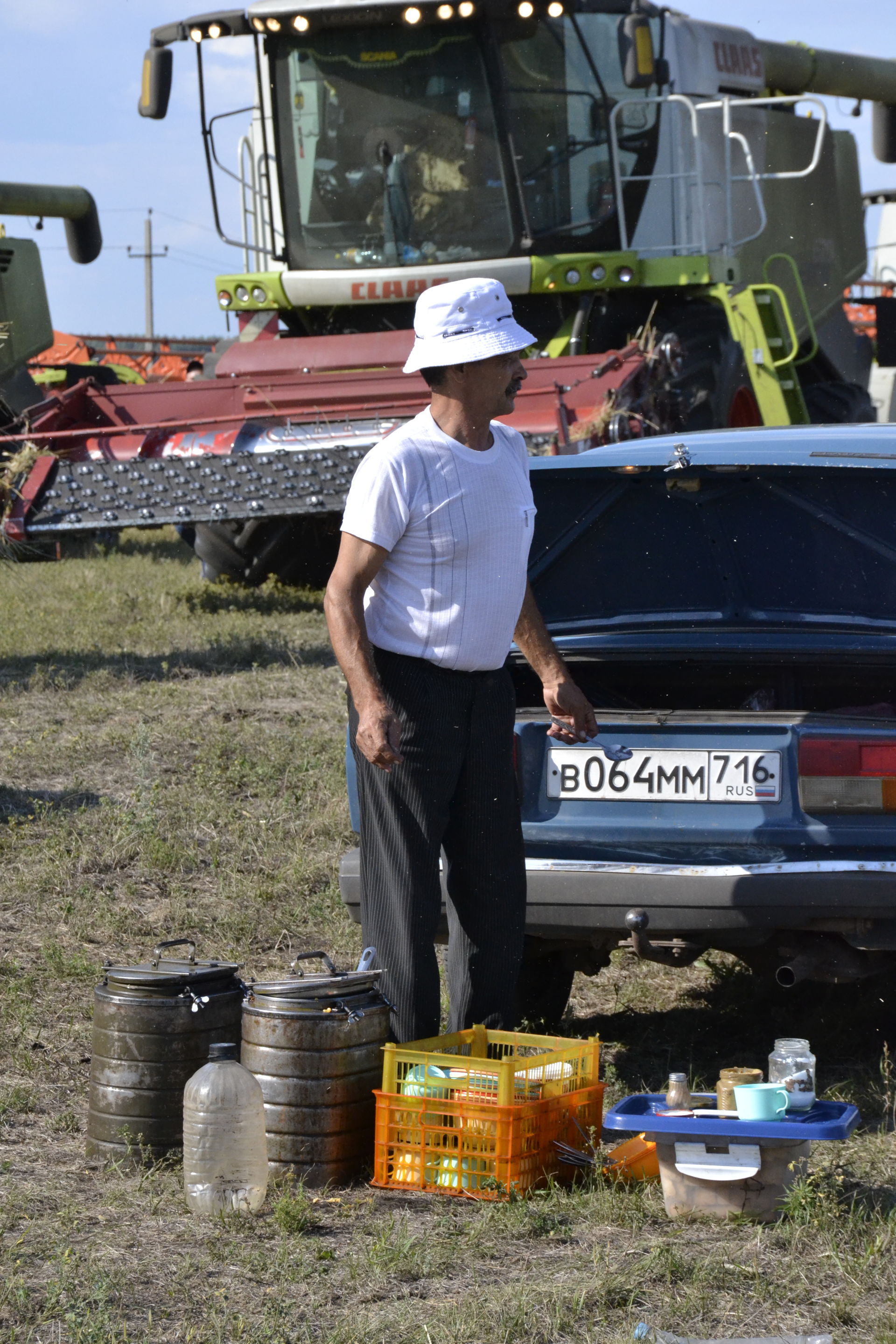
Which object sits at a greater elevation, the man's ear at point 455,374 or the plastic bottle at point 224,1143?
the man's ear at point 455,374

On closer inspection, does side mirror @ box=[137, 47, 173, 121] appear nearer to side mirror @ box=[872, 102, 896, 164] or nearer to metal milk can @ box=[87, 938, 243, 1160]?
side mirror @ box=[872, 102, 896, 164]

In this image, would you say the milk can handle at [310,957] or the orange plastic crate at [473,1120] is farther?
the milk can handle at [310,957]

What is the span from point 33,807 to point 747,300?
6676mm

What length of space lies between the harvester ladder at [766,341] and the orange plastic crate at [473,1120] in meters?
8.16

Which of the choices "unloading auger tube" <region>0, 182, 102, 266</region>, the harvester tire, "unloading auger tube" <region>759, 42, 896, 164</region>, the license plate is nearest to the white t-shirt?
the license plate

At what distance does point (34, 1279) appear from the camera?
314 centimetres

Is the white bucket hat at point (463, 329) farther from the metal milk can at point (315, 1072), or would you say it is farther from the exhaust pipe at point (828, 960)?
the exhaust pipe at point (828, 960)

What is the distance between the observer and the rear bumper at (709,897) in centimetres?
397

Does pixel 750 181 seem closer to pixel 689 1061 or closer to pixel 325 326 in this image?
pixel 325 326

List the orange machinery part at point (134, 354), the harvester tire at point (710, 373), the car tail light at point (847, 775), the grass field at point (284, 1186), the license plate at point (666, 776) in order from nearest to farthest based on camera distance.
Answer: the grass field at point (284, 1186)
the car tail light at point (847, 775)
the license plate at point (666, 776)
the harvester tire at point (710, 373)
the orange machinery part at point (134, 354)

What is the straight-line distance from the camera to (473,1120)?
3.58 metres

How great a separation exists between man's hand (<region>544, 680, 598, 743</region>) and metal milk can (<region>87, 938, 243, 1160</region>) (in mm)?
1018

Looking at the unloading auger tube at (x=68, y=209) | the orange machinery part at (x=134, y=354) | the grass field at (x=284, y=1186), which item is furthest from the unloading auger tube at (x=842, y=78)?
the orange machinery part at (x=134, y=354)

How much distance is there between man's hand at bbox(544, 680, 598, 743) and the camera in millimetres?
4141
